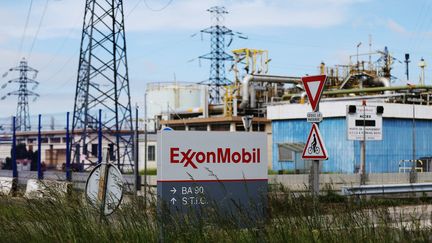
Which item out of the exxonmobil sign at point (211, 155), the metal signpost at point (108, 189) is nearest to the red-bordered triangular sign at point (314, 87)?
the exxonmobil sign at point (211, 155)

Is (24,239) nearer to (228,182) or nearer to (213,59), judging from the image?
(228,182)

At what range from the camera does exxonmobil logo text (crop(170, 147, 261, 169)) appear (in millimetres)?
9234

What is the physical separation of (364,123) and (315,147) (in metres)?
19.0

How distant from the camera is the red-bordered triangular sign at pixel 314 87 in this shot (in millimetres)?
10898

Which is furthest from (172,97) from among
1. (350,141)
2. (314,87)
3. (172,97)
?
(314,87)

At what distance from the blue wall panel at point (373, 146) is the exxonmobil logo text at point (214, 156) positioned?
32.0 metres

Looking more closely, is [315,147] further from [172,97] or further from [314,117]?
[172,97]

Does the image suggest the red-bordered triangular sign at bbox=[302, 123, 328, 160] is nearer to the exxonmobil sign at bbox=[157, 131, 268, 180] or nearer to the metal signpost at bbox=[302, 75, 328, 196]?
the metal signpost at bbox=[302, 75, 328, 196]

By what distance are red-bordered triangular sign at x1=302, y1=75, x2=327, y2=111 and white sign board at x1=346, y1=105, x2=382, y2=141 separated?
59.6 ft

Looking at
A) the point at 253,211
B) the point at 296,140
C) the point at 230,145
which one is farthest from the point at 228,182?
the point at 296,140

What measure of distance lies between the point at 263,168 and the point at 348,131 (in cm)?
1973

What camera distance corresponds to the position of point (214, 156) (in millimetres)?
9438

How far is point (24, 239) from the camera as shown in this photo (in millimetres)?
9492

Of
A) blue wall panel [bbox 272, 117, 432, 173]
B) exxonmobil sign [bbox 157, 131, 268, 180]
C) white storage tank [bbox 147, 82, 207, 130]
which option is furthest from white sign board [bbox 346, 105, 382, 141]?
white storage tank [bbox 147, 82, 207, 130]
